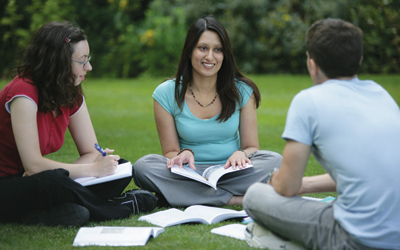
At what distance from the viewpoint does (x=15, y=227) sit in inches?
117

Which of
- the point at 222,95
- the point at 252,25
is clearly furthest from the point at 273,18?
the point at 222,95

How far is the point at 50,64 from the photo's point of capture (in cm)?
304

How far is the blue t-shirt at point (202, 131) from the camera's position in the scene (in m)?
3.81

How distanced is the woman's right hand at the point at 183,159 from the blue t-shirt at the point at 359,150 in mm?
1448

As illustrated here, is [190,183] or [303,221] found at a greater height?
[303,221]

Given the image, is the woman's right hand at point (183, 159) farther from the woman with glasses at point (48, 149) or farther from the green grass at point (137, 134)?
the green grass at point (137, 134)

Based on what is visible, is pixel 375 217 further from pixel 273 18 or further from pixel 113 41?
pixel 113 41

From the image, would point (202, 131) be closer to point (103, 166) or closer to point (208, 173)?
point (208, 173)

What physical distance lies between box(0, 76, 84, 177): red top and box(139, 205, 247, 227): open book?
2.80ft

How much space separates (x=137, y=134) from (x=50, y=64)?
Answer: 407 centimetres

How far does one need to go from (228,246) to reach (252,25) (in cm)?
1416

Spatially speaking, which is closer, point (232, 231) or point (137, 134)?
point (232, 231)

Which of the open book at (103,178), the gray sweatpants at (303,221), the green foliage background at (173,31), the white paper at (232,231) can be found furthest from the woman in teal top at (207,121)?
the green foliage background at (173,31)

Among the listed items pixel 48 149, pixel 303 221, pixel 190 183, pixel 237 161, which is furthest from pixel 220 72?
pixel 303 221
